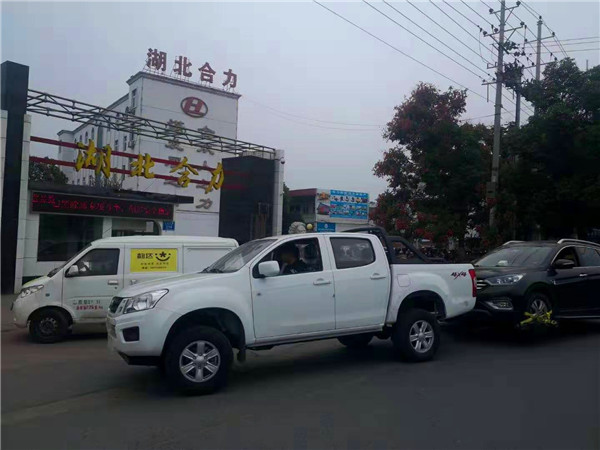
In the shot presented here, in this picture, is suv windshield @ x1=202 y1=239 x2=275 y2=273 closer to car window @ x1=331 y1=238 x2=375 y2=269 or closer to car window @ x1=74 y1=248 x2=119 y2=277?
car window @ x1=331 y1=238 x2=375 y2=269

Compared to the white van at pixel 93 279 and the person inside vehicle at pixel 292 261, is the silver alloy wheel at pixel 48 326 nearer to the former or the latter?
the white van at pixel 93 279

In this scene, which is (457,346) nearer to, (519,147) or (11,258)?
(519,147)

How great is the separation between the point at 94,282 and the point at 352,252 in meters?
5.13

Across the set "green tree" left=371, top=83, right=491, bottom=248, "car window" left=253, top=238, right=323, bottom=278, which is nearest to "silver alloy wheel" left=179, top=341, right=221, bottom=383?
"car window" left=253, top=238, right=323, bottom=278

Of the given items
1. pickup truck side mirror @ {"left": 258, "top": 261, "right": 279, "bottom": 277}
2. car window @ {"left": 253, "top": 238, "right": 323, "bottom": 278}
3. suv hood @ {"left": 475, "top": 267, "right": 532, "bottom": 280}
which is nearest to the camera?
pickup truck side mirror @ {"left": 258, "top": 261, "right": 279, "bottom": 277}

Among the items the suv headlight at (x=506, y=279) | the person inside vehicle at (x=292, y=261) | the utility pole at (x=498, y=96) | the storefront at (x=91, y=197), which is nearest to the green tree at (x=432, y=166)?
the utility pole at (x=498, y=96)

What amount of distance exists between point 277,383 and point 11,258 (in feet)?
38.8

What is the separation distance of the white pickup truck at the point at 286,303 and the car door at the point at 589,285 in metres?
2.77

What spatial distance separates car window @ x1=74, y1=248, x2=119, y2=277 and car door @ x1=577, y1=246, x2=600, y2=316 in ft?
28.3

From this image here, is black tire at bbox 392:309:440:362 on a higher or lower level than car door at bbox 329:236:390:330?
lower

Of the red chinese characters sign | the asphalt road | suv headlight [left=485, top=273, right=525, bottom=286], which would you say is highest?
the red chinese characters sign

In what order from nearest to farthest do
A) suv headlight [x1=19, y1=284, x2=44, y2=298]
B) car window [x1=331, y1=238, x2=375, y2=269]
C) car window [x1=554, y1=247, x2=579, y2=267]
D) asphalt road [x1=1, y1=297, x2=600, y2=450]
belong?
asphalt road [x1=1, y1=297, x2=600, y2=450] < car window [x1=331, y1=238, x2=375, y2=269] < suv headlight [x1=19, y1=284, x2=44, y2=298] < car window [x1=554, y1=247, x2=579, y2=267]

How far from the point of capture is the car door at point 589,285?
9602 millimetres

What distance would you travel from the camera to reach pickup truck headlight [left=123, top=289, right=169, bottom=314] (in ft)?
19.6
